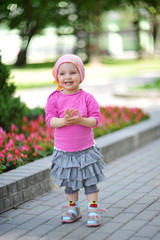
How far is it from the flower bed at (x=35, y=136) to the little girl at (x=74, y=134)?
135cm

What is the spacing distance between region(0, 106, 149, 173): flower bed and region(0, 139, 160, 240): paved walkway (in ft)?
2.03

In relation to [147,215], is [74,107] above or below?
above

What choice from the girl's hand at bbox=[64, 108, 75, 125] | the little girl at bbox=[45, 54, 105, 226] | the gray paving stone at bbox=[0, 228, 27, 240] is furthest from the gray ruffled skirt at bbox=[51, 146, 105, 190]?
the gray paving stone at bbox=[0, 228, 27, 240]

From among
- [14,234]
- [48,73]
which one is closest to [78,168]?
[14,234]

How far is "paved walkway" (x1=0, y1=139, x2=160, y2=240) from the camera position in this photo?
401 centimetres

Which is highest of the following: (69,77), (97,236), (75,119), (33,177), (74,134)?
(69,77)

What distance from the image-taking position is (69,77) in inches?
163

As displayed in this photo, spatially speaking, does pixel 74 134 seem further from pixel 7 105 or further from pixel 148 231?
pixel 7 105

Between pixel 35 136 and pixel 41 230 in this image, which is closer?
pixel 41 230

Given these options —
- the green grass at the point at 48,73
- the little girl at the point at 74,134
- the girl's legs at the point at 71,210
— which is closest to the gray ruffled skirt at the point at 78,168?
the little girl at the point at 74,134

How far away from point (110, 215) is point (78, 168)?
64cm

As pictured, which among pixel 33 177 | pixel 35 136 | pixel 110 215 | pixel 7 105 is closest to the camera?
pixel 110 215

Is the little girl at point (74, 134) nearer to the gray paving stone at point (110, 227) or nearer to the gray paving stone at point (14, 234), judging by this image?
the gray paving stone at point (110, 227)

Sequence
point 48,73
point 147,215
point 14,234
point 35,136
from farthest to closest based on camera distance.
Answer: point 48,73 → point 35,136 → point 147,215 → point 14,234
